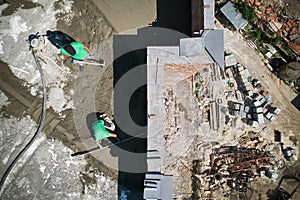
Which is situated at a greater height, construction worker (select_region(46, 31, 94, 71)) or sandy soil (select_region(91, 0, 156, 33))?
sandy soil (select_region(91, 0, 156, 33))

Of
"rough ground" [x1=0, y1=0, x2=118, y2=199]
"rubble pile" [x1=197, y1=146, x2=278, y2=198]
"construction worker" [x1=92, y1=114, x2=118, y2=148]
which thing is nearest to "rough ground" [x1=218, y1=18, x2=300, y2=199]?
"rubble pile" [x1=197, y1=146, x2=278, y2=198]

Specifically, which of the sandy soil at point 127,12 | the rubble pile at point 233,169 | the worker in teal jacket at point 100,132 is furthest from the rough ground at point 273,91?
the worker in teal jacket at point 100,132

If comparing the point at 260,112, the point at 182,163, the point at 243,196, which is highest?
the point at 260,112

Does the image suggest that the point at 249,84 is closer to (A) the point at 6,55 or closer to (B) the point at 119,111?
(B) the point at 119,111

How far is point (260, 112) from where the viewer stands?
37.9 ft

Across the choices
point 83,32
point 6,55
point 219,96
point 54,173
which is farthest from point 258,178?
point 6,55

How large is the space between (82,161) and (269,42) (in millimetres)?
6522

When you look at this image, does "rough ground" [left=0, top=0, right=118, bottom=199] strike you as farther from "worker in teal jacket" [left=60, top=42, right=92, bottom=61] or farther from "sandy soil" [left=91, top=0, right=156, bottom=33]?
"worker in teal jacket" [left=60, top=42, right=92, bottom=61]

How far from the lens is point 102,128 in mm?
11500

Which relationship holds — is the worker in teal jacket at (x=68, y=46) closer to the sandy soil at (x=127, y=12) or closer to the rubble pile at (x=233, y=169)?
the sandy soil at (x=127, y=12)

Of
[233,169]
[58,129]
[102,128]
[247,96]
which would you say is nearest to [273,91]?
[247,96]

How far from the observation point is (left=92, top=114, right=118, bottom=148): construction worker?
37.8 feet

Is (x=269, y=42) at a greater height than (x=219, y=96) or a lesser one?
greater

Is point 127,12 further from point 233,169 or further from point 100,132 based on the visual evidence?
point 233,169
